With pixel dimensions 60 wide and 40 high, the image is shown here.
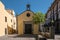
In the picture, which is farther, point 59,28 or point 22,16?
point 22,16

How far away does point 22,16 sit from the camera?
44219 millimetres

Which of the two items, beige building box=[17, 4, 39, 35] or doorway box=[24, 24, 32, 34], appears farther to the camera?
doorway box=[24, 24, 32, 34]

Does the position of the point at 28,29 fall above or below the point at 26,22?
below

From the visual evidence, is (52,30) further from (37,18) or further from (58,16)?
(37,18)

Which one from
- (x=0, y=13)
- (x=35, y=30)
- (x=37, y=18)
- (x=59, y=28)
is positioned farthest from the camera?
(x=35, y=30)

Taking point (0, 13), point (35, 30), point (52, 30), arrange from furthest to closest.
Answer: point (35, 30) < point (0, 13) < point (52, 30)

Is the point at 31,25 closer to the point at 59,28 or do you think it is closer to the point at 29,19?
the point at 29,19

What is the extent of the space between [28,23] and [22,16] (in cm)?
267

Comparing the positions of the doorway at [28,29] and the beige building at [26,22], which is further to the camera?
the doorway at [28,29]

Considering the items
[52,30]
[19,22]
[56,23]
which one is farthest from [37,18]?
[52,30]

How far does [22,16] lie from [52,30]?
31.7m

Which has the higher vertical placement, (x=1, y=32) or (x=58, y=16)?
(x=58, y=16)

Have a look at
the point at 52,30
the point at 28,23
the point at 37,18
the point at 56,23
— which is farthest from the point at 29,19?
the point at 52,30

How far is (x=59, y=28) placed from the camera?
35031 mm
